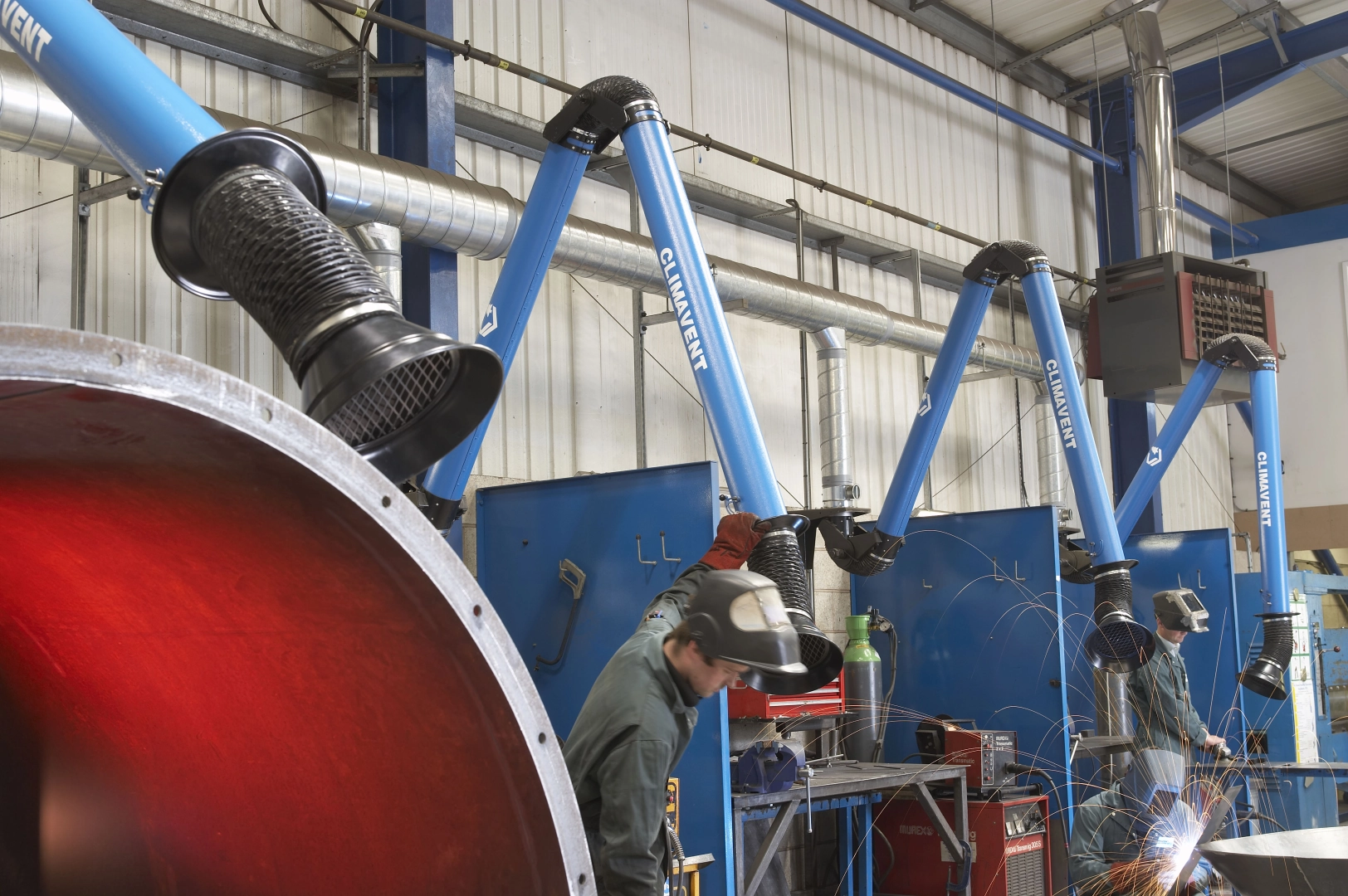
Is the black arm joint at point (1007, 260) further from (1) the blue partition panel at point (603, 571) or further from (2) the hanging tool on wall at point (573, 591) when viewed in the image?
(2) the hanging tool on wall at point (573, 591)

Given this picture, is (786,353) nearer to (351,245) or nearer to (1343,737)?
(1343,737)

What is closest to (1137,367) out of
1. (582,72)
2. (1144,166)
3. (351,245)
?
(1144,166)

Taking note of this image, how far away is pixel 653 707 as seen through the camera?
278cm

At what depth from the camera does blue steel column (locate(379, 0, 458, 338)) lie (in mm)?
5641

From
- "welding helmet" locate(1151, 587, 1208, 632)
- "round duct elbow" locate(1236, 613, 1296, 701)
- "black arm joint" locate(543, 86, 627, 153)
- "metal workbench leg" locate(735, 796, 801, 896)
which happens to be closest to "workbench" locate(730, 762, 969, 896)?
"metal workbench leg" locate(735, 796, 801, 896)

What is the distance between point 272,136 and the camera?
5.20ft

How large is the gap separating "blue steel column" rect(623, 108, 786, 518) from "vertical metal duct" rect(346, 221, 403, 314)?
200 cm

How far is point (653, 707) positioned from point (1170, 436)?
552 cm

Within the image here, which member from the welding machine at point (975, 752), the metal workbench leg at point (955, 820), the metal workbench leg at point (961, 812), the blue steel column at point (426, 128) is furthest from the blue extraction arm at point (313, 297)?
the welding machine at point (975, 752)

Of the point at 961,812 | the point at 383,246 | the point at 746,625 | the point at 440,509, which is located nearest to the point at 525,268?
the point at 440,509

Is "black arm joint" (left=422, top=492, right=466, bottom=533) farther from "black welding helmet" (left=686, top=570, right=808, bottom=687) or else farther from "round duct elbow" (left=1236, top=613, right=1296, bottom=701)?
"round duct elbow" (left=1236, top=613, right=1296, bottom=701)

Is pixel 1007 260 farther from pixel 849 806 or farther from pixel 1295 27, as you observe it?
pixel 1295 27

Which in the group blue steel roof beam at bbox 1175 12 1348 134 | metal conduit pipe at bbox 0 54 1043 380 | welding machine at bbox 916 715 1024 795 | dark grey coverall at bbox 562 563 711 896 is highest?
blue steel roof beam at bbox 1175 12 1348 134

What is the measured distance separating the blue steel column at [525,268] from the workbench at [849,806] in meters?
2.03
